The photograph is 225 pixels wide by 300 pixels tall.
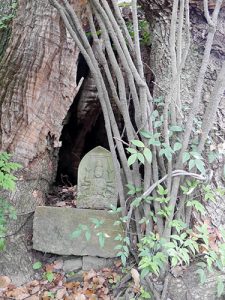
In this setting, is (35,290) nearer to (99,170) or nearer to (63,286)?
(63,286)

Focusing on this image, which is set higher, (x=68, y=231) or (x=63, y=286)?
(x=68, y=231)

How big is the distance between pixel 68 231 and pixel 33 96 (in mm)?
1189

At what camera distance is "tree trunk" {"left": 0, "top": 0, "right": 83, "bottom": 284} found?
284 centimetres

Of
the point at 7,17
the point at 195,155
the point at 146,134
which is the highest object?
the point at 7,17

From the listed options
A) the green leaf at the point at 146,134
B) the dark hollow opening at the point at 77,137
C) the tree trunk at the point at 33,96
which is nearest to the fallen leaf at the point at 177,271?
the green leaf at the point at 146,134

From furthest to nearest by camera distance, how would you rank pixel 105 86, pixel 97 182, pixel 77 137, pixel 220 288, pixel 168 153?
pixel 77 137
pixel 105 86
pixel 97 182
pixel 168 153
pixel 220 288

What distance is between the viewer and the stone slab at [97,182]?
8.77 ft

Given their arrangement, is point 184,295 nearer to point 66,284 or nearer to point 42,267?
point 66,284

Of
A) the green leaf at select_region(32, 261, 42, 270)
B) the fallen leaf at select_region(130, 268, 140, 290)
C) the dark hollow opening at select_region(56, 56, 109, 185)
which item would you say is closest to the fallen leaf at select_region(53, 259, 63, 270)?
the green leaf at select_region(32, 261, 42, 270)

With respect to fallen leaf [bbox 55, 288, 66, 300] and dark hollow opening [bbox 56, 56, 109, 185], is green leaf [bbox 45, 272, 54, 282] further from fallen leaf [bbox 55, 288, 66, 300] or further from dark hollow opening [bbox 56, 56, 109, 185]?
dark hollow opening [bbox 56, 56, 109, 185]

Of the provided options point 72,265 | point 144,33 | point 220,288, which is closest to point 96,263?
point 72,265

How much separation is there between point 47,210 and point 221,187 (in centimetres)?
134

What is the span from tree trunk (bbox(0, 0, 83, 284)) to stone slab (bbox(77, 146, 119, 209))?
447mm

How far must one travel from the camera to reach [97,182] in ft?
8.91
